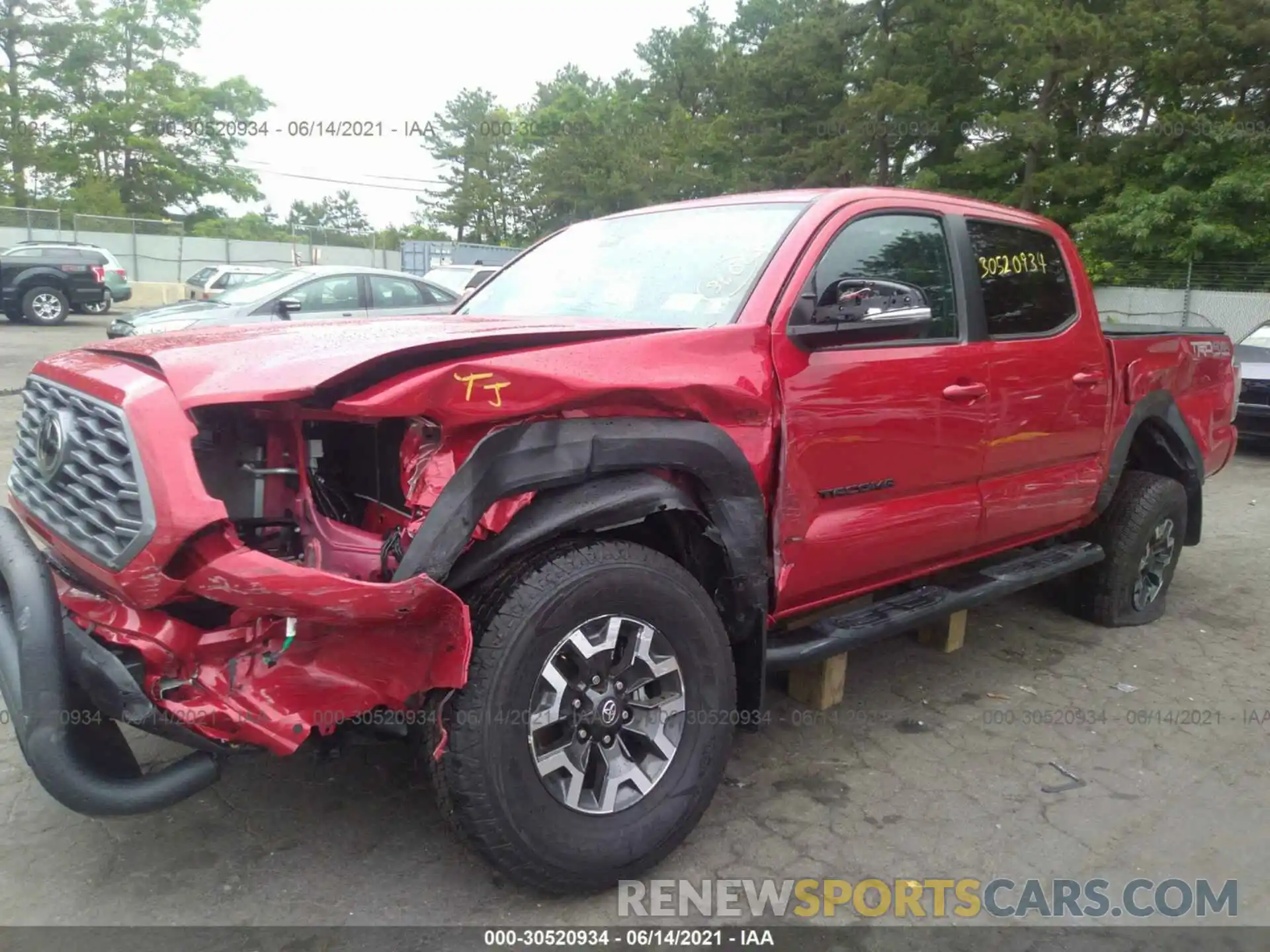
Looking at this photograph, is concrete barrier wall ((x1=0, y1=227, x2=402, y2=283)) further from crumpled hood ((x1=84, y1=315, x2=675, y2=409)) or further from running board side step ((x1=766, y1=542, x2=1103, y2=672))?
crumpled hood ((x1=84, y1=315, x2=675, y2=409))

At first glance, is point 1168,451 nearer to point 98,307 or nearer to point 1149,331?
point 1149,331

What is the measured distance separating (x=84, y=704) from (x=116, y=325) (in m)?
12.6

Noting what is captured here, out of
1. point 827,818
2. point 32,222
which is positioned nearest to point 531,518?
point 827,818

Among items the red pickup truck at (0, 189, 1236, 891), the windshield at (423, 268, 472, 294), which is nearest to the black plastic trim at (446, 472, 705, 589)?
the red pickup truck at (0, 189, 1236, 891)

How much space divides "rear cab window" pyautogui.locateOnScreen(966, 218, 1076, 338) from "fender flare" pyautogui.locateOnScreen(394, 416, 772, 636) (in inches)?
62.4

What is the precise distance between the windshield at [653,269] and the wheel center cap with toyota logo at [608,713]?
3.85 ft

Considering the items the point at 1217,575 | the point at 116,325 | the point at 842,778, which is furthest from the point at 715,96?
the point at 842,778

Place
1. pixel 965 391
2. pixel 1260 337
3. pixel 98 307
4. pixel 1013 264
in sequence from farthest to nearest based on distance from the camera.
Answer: pixel 98 307 < pixel 1260 337 < pixel 1013 264 < pixel 965 391

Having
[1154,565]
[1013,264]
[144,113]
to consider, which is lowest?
[1154,565]

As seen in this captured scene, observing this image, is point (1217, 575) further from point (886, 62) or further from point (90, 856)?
point (886, 62)

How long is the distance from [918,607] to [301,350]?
239 cm

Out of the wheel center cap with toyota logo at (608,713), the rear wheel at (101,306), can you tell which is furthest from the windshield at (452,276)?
the wheel center cap with toyota logo at (608,713)

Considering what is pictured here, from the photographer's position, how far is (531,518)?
93.5 inches

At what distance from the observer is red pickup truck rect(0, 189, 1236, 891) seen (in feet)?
6.87
